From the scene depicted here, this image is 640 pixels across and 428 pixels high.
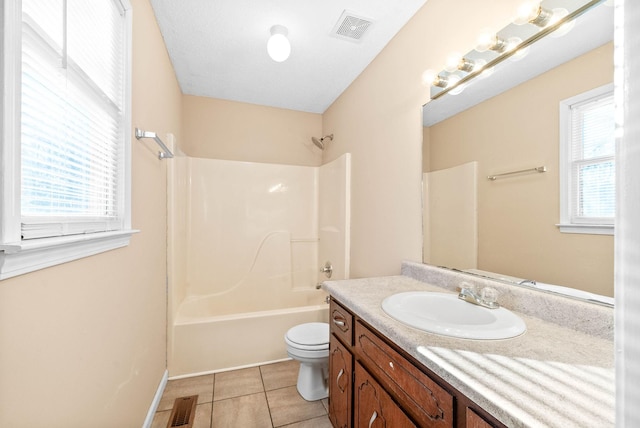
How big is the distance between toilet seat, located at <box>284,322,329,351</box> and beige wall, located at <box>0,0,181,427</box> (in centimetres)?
87

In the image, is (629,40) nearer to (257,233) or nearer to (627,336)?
(627,336)

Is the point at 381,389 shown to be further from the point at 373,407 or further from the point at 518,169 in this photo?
the point at 518,169

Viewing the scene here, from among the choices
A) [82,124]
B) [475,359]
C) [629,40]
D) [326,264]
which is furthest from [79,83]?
[326,264]

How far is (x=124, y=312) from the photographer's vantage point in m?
1.21

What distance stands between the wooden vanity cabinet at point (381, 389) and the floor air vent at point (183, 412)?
863mm

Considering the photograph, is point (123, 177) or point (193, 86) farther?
point (193, 86)

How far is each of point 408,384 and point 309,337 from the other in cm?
119

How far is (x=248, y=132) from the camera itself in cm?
295

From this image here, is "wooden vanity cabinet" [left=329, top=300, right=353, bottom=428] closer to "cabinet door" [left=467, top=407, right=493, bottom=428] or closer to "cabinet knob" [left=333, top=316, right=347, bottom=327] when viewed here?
"cabinet knob" [left=333, top=316, right=347, bottom=327]

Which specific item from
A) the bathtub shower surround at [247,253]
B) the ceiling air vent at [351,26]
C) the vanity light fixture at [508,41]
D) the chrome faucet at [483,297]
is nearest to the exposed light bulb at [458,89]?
the vanity light fixture at [508,41]

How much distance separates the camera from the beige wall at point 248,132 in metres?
2.77

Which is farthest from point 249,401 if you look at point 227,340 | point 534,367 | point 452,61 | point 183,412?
point 452,61

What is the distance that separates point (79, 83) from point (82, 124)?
132mm

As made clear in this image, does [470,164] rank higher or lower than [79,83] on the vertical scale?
lower
